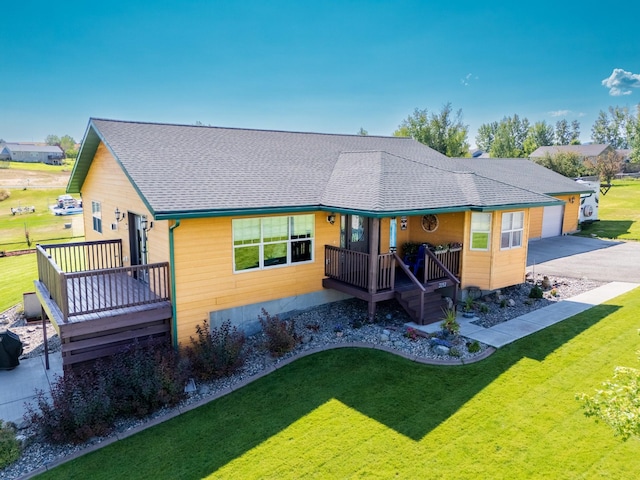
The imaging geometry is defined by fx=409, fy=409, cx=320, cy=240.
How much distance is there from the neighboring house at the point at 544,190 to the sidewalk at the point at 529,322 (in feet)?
36.2

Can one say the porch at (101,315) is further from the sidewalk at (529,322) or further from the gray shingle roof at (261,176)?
the sidewalk at (529,322)

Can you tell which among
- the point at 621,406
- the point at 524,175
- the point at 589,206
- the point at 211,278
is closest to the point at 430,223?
the point at 211,278

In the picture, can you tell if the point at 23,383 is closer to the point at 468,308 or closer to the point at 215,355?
the point at 215,355

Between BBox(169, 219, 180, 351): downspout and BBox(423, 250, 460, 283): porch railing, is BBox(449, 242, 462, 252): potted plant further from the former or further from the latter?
BBox(169, 219, 180, 351): downspout

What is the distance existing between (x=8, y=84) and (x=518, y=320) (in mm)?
138269

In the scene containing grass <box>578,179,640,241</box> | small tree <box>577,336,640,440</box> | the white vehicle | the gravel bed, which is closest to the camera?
small tree <box>577,336,640,440</box>

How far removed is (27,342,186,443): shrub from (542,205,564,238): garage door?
24.8 m

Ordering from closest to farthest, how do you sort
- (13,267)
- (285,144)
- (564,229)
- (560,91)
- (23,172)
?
(285,144) → (13,267) → (564,229) → (560,91) → (23,172)

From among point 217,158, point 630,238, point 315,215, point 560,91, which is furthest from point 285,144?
point 560,91

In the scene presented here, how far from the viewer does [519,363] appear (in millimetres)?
9523

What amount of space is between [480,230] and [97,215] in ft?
46.1

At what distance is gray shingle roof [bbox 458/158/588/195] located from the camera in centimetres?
2443

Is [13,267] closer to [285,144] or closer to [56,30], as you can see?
[285,144]

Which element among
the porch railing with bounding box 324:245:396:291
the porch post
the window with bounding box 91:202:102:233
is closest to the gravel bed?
the porch post
